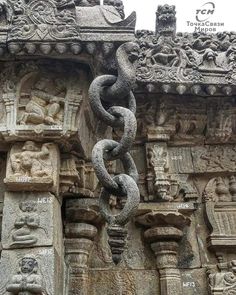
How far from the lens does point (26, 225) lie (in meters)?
3.94

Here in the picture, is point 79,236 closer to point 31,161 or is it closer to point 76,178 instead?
point 76,178

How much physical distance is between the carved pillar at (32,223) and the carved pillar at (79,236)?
0.96 feet

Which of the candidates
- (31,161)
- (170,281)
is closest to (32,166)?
(31,161)

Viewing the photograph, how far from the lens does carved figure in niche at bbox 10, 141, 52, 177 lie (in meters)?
4.05

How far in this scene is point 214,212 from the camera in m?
4.96

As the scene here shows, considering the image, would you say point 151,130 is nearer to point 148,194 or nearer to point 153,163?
point 153,163

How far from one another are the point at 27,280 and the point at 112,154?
1.18m

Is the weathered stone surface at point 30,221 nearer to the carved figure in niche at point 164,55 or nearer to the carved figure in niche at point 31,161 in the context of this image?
the carved figure in niche at point 31,161

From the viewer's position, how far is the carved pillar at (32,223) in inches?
147

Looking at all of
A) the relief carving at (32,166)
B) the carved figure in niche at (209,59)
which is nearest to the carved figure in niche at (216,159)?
the carved figure in niche at (209,59)

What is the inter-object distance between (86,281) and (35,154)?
1362mm

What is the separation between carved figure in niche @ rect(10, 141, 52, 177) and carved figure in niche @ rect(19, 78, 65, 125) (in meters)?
0.22

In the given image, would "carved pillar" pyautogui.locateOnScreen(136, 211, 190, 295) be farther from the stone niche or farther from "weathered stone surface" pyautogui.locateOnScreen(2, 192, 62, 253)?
Result: the stone niche

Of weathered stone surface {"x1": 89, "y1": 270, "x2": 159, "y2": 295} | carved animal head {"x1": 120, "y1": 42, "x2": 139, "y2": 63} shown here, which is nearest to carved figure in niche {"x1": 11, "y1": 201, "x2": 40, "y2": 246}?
weathered stone surface {"x1": 89, "y1": 270, "x2": 159, "y2": 295}
